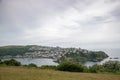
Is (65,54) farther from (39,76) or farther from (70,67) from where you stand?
(39,76)

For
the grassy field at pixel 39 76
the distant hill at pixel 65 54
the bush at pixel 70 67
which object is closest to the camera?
the grassy field at pixel 39 76

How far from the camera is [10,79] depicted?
32.1 feet

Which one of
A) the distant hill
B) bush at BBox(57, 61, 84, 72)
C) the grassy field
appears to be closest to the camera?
the grassy field

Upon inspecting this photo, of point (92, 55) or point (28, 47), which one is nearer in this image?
point (92, 55)

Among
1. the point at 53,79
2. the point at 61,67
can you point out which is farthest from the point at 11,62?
the point at 53,79

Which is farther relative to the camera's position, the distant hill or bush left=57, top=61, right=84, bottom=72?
the distant hill

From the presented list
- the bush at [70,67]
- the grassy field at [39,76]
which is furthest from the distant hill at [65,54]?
the grassy field at [39,76]

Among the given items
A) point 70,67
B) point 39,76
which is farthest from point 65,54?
point 39,76

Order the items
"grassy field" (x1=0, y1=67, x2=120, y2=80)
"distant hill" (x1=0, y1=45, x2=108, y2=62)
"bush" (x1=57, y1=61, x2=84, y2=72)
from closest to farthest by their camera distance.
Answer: "grassy field" (x1=0, y1=67, x2=120, y2=80), "bush" (x1=57, y1=61, x2=84, y2=72), "distant hill" (x1=0, y1=45, x2=108, y2=62)

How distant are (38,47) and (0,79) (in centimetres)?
15423

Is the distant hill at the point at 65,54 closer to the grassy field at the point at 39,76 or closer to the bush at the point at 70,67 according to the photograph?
the bush at the point at 70,67

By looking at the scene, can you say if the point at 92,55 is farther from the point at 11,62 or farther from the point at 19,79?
the point at 19,79

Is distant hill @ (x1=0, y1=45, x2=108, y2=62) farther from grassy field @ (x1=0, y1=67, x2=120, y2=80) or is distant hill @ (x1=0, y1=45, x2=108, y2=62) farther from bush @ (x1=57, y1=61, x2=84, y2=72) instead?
grassy field @ (x1=0, y1=67, x2=120, y2=80)

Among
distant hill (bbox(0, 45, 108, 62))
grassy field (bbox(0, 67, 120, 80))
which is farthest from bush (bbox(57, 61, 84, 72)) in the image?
distant hill (bbox(0, 45, 108, 62))
